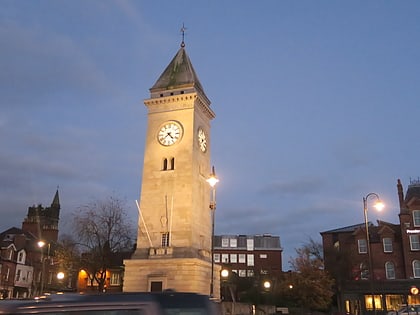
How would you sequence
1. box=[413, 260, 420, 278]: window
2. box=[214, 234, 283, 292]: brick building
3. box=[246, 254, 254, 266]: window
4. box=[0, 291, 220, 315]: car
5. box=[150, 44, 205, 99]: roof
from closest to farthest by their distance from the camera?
box=[0, 291, 220, 315]: car < box=[150, 44, 205, 99]: roof < box=[413, 260, 420, 278]: window < box=[214, 234, 283, 292]: brick building < box=[246, 254, 254, 266]: window

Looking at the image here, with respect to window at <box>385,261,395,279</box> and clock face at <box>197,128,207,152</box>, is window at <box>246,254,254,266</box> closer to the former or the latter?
window at <box>385,261,395,279</box>

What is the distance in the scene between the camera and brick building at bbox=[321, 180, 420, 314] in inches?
2178

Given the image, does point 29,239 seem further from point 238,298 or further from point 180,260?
point 180,260

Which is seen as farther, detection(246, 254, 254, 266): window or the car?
detection(246, 254, 254, 266): window

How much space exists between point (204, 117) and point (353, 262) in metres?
31.6

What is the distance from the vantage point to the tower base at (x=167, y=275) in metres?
36.8

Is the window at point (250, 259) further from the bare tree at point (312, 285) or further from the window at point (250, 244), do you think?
the bare tree at point (312, 285)

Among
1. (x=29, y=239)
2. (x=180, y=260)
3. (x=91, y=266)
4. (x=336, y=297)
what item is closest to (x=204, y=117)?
(x=180, y=260)

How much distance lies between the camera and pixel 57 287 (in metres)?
73.1

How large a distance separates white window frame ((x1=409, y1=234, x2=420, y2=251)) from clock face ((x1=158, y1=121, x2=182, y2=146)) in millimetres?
35020

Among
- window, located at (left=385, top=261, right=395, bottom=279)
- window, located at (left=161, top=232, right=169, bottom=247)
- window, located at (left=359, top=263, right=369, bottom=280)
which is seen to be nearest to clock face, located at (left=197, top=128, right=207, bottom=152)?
window, located at (left=161, top=232, right=169, bottom=247)

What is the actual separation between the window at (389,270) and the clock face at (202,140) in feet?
A: 102

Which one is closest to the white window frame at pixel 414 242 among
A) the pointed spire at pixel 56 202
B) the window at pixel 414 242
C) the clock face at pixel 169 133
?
the window at pixel 414 242

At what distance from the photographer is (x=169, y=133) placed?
4278cm
